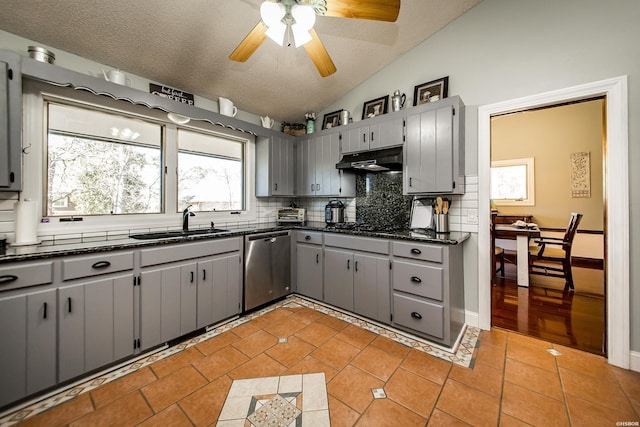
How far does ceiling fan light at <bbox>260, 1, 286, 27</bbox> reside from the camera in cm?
147

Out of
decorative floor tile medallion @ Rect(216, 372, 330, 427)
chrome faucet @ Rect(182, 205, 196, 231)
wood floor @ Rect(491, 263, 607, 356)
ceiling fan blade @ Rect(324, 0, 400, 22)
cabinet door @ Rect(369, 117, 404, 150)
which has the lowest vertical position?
decorative floor tile medallion @ Rect(216, 372, 330, 427)

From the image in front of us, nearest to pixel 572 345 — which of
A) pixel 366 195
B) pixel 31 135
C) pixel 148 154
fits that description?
pixel 366 195

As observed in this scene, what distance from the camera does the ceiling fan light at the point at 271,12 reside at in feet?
4.82

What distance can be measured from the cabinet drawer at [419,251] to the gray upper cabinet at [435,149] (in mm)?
638

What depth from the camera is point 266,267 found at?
9.86 feet

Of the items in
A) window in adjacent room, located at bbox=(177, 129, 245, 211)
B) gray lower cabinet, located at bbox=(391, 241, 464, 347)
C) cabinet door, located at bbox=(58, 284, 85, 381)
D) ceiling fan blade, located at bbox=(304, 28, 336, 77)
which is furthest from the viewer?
window in adjacent room, located at bbox=(177, 129, 245, 211)

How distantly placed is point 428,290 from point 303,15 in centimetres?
230

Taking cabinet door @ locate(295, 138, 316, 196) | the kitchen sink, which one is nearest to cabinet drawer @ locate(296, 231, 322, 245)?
cabinet door @ locate(295, 138, 316, 196)

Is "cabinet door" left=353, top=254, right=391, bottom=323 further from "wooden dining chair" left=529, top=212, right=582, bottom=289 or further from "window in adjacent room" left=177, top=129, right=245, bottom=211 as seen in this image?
"wooden dining chair" left=529, top=212, right=582, bottom=289

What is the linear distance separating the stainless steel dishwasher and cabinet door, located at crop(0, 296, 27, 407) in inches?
63.5

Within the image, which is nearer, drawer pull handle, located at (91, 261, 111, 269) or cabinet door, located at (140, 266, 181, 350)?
drawer pull handle, located at (91, 261, 111, 269)

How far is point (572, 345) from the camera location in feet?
7.23

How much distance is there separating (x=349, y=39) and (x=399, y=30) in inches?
21.5

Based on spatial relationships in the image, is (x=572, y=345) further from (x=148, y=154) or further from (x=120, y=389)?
(x=148, y=154)
